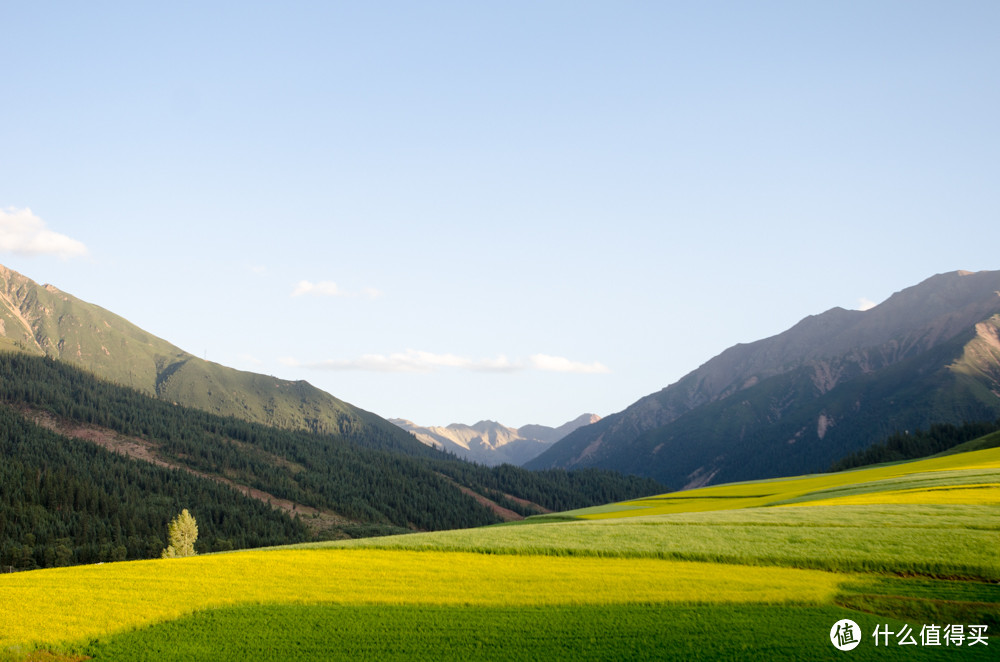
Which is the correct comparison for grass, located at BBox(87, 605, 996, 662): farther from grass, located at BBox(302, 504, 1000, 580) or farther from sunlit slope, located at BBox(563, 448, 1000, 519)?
sunlit slope, located at BBox(563, 448, 1000, 519)

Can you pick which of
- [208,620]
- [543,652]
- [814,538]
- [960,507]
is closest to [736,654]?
[543,652]

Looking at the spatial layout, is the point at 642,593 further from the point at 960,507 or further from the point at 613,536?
the point at 960,507

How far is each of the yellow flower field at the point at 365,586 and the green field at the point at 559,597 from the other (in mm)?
133

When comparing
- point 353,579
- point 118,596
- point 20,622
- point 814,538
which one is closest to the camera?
point 20,622

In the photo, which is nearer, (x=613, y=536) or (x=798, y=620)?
(x=798, y=620)

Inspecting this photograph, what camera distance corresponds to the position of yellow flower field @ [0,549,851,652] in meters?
31.5

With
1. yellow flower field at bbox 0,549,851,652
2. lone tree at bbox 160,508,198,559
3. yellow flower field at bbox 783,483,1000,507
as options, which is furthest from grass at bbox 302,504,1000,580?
lone tree at bbox 160,508,198,559

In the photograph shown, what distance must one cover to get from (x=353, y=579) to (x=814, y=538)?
97.9ft

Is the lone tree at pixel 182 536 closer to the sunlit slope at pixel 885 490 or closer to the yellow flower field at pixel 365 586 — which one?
the sunlit slope at pixel 885 490

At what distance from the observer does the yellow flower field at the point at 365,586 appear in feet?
103

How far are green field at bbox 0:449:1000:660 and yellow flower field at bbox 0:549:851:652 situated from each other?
0.13m

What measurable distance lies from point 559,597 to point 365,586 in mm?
11417

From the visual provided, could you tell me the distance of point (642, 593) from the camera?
33.2 m

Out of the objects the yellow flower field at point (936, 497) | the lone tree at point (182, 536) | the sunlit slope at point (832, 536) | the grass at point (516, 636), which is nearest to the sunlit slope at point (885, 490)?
the yellow flower field at point (936, 497)
